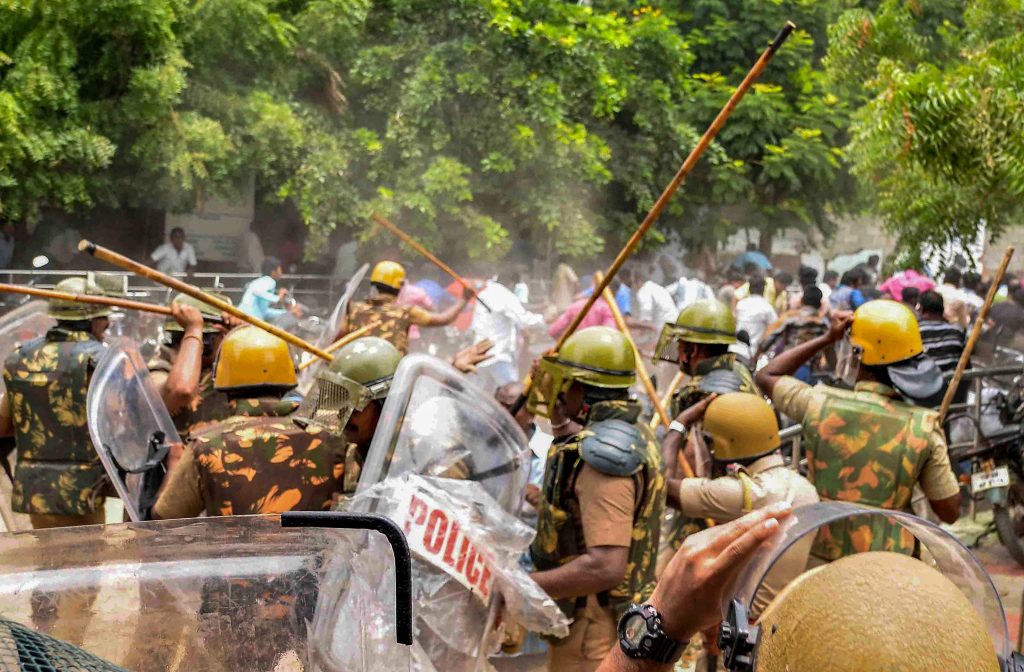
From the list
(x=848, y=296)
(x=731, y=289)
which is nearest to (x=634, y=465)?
(x=731, y=289)

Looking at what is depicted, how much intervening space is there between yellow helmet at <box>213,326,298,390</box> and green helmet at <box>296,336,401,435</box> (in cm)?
30

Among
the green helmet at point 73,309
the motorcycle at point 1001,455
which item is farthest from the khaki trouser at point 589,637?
the motorcycle at point 1001,455

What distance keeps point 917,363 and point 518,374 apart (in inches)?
261

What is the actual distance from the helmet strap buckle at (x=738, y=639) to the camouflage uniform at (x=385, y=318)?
6.04 metres

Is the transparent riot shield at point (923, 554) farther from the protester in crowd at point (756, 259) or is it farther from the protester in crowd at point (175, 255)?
the protester in crowd at point (756, 259)

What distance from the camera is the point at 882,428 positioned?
4.44 meters

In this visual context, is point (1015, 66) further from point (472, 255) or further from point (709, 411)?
point (472, 255)

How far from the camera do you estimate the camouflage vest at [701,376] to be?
523cm

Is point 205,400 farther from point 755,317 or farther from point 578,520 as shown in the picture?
point 755,317

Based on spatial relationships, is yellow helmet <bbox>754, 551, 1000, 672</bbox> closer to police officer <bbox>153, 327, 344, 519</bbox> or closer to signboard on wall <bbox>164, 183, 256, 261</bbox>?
police officer <bbox>153, 327, 344, 519</bbox>

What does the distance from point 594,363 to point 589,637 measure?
3.14 feet

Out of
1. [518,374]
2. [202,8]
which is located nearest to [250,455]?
[518,374]

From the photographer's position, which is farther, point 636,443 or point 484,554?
point 636,443

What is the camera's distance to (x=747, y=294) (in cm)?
1270
